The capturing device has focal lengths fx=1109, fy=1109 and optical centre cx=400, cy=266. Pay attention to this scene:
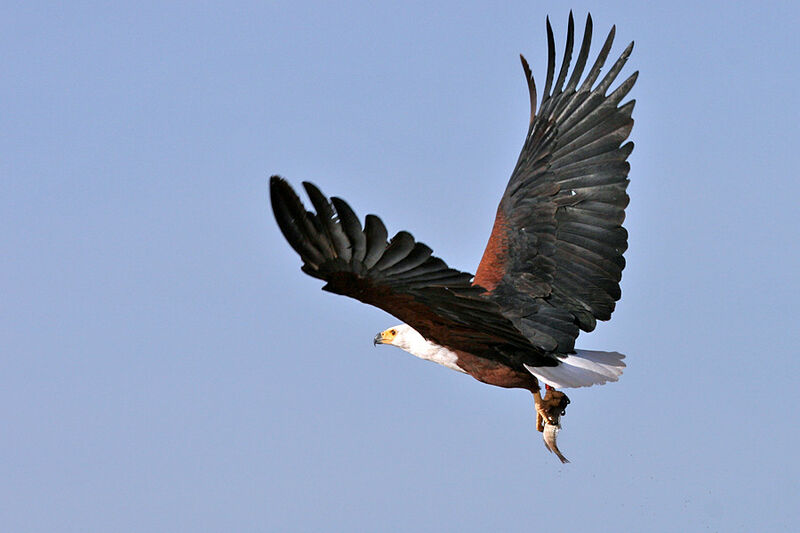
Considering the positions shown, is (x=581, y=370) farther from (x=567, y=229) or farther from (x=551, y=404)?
(x=567, y=229)

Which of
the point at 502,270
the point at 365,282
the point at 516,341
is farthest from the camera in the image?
the point at 502,270

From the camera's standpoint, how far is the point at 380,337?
933 cm

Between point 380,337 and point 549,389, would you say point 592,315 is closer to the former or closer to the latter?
point 549,389

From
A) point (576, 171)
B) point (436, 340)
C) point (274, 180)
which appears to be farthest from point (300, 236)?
point (576, 171)

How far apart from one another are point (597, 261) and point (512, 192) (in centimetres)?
92

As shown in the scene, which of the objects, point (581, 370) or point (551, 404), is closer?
point (581, 370)

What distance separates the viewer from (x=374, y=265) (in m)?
6.30

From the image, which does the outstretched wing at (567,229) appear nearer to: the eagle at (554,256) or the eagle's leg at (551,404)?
the eagle at (554,256)

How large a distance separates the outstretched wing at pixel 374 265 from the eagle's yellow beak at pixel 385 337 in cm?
167

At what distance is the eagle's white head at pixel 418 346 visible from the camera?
847cm

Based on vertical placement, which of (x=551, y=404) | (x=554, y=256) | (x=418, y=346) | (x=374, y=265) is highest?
(x=554, y=256)

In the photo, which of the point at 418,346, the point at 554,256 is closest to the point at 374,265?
the point at 418,346

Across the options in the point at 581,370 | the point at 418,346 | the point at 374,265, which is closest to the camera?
the point at 374,265

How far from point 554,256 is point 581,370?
1.00 m
